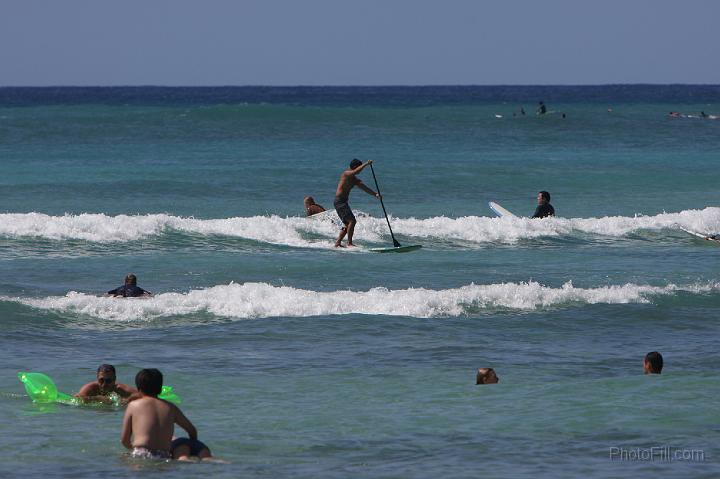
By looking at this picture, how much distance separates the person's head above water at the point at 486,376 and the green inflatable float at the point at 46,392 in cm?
321

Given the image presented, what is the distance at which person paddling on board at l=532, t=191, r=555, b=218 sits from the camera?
24422mm

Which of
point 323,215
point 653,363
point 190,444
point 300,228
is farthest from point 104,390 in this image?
point 300,228

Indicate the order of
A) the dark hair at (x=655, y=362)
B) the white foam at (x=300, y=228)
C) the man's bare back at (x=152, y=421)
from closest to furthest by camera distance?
1. the man's bare back at (x=152, y=421)
2. the dark hair at (x=655, y=362)
3. the white foam at (x=300, y=228)

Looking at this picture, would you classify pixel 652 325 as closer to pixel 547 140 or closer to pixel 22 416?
pixel 22 416

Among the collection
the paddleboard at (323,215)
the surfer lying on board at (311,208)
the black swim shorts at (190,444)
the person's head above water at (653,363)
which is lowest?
the black swim shorts at (190,444)

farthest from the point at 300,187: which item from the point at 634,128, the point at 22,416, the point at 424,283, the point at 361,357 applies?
the point at 634,128

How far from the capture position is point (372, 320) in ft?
51.4

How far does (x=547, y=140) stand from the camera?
167ft

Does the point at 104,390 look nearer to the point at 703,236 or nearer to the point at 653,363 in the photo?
the point at 653,363

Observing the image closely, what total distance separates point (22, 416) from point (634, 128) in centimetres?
4949

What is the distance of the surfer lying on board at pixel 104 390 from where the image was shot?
11.2 m

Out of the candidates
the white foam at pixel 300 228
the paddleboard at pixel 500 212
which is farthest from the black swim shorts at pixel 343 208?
the paddleboard at pixel 500 212

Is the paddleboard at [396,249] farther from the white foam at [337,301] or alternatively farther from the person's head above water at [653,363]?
the person's head above water at [653,363]

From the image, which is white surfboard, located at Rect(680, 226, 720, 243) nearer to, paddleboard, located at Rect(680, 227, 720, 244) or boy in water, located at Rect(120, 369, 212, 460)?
paddleboard, located at Rect(680, 227, 720, 244)
